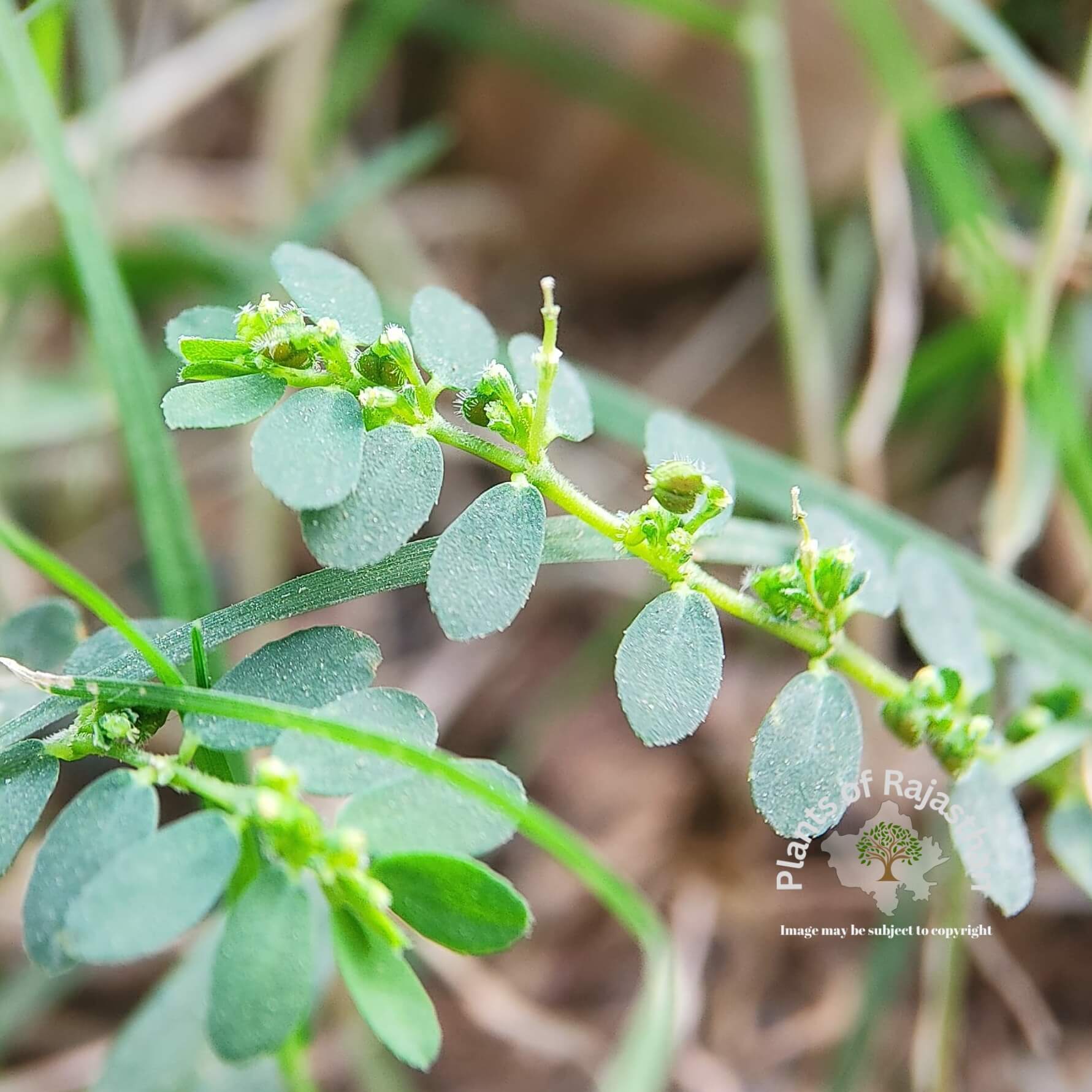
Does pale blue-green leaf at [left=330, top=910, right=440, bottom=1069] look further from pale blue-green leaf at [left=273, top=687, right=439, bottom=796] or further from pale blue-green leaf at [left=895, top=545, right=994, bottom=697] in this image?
pale blue-green leaf at [left=895, top=545, right=994, bottom=697]

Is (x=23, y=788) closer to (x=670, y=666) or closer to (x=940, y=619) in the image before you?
(x=670, y=666)

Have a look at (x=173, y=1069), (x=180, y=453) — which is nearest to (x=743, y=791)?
(x=173, y=1069)

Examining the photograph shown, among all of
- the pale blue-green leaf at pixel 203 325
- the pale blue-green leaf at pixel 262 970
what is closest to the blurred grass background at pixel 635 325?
the pale blue-green leaf at pixel 203 325

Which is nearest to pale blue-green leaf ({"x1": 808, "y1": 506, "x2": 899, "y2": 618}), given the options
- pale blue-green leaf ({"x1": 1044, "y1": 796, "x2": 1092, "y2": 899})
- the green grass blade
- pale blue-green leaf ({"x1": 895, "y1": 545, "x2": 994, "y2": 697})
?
pale blue-green leaf ({"x1": 895, "y1": 545, "x2": 994, "y2": 697})

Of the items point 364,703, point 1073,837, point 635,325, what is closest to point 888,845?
point 1073,837

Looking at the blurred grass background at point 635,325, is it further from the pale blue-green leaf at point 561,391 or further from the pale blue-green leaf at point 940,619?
the pale blue-green leaf at point 561,391
